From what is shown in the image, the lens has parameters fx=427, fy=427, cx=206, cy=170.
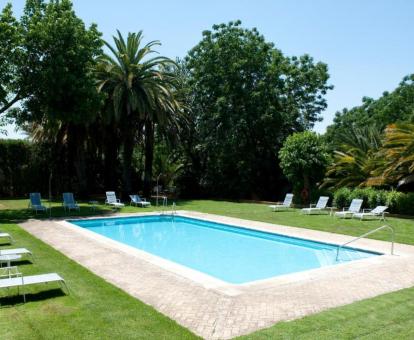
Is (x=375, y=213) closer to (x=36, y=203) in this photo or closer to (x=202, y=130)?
(x=202, y=130)

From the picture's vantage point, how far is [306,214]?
20.8 m

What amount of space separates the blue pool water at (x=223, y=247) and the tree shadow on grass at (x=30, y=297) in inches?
176

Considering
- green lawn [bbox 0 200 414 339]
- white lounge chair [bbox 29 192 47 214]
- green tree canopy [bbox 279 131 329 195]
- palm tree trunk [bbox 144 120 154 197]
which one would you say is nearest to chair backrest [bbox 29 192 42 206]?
white lounge chair [bbox 29 192 47 214]

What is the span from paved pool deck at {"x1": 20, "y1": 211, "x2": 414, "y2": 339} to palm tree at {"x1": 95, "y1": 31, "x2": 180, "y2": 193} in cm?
1427

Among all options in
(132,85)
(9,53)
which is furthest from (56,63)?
(132,85)

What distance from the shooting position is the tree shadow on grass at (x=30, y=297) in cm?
720

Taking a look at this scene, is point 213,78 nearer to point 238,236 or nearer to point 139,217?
point 139,217

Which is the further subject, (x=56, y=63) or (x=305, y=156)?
(x=305, y=156)

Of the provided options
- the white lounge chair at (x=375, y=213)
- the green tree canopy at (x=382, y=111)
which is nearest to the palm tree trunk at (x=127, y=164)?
the white lounge chair at (x=375, y=213)

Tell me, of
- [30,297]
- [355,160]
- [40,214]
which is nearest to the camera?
[30,297]

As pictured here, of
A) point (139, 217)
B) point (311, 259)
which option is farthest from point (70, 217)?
point (311, 259)

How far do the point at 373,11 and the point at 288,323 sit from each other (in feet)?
50.2

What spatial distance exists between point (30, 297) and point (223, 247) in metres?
8.12

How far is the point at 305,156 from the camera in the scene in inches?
907
